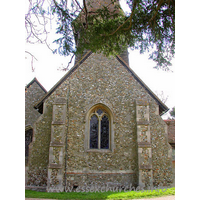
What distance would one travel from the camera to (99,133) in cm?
1020

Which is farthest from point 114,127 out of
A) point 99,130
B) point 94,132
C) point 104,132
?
point 94,132

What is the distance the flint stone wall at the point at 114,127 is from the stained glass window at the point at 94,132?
503 millimetres

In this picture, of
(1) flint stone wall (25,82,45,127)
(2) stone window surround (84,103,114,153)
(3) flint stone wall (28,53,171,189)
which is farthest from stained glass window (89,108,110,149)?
(1) flint stone wall (25,82,45,127)

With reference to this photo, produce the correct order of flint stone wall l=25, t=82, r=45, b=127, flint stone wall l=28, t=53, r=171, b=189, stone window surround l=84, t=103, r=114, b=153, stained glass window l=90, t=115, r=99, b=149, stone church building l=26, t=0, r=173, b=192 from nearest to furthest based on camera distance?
stone church building l=26, t=0, r=173, b=192 → flint stone wall l=28, t=53, r=171, b=189 → stone window surround l=84, t=103, r=114, b=153 → stained glass window l=90, t=115, r=99, b=149 → flint stone wall l=25, t=82, r=45, b=127

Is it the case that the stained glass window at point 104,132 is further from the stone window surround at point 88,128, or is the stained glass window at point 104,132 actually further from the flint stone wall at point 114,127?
the flint stone wall at point 114,127

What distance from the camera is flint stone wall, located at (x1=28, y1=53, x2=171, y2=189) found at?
30.6 ft

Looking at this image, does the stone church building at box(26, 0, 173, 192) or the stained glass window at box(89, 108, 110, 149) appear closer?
the stone church building at box(26, 0, 173, 192)

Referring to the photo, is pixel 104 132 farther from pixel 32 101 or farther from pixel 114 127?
pixel 32 101

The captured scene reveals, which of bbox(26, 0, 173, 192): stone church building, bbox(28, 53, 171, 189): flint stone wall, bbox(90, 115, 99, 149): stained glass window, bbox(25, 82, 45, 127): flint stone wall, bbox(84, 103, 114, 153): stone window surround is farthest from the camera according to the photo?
bbox(25, 82, 45, 127): flint stone wall

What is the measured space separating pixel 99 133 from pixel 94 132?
27 centimetres

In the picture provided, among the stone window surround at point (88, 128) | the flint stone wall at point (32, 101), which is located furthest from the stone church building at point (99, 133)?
the flint stone wall at point (32, 101)

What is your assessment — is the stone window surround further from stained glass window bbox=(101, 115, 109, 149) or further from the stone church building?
stained glass window bbox=(101, 115, 109, 149)
